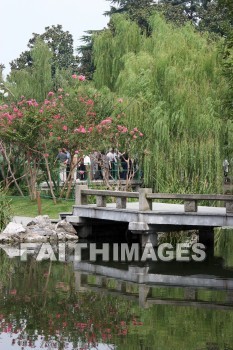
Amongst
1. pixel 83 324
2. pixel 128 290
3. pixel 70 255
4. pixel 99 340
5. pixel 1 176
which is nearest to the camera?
pixel 99 340

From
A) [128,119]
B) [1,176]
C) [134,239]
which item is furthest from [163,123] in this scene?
[1,176]

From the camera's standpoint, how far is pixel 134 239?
23.9m

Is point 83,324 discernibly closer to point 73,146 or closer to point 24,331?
point 24,331

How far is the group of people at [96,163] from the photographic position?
29.8 m

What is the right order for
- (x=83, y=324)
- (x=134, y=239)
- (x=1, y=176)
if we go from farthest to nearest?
(x=1, y=176), (x=134, y=239), (x=83, y=324)

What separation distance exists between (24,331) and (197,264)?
732cm

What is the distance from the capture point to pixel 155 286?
56.0 ft

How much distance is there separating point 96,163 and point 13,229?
29.7 ft

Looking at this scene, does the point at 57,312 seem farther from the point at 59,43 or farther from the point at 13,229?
the point at 59,43

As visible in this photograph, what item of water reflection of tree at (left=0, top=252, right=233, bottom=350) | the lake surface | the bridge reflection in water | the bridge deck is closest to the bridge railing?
the bridge deck

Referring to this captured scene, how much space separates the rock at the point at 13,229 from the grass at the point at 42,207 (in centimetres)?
317

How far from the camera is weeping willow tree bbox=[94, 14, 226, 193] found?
26.8m

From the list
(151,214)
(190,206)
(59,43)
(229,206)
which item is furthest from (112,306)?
(59,43)

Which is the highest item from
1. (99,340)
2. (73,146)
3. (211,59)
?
(211,59)
